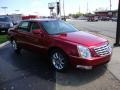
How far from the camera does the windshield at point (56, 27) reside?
24.5 ft

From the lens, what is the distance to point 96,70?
6.82 m

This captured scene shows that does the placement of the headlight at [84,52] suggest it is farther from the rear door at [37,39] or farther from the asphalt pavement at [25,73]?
the rear door at [37,39]

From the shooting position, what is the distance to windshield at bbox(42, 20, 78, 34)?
294 inches

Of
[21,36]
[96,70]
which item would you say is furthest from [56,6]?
[96,70]

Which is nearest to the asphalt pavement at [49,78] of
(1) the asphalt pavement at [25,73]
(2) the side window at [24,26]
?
(1) the asphalt pavement at [25,73]

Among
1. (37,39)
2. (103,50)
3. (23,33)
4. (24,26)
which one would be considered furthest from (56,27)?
(103,50)

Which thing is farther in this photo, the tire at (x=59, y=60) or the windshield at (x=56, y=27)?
the windshield at (x=56, y=27)

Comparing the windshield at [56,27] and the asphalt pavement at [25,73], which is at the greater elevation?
the windshield at [56,27]

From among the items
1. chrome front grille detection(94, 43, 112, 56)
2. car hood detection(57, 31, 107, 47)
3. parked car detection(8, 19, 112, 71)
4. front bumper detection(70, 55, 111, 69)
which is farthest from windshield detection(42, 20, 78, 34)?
chrome front grille detection(94, 43, 112, 56)

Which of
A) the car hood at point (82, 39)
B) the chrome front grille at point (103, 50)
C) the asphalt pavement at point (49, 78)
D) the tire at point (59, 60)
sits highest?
the car hood at point (82, 39)

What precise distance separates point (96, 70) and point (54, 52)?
139 cm

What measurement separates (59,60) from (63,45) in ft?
1.85

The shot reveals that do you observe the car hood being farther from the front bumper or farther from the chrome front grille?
the front bumper

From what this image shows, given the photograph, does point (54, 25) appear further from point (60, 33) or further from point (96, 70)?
point (96, 70)
